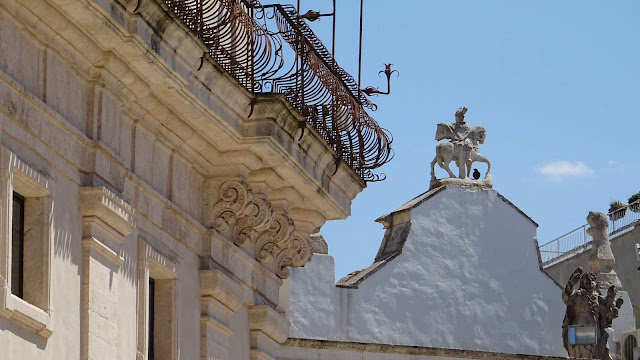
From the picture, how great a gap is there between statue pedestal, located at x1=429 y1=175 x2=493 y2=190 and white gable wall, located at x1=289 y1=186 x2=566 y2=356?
10cm

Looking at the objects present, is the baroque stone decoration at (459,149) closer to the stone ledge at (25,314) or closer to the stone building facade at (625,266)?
the stone building facade at (625,266)

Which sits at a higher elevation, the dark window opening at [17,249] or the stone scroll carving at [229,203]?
the stone scroll carving at [229,203]

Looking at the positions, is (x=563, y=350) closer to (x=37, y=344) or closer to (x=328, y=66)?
(x=328, y=66)

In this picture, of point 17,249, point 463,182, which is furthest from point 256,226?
point 463,182

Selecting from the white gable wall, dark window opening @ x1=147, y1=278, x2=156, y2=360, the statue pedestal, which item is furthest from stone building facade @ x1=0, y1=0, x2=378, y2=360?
the statue pedestal

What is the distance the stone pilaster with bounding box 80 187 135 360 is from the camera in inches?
582

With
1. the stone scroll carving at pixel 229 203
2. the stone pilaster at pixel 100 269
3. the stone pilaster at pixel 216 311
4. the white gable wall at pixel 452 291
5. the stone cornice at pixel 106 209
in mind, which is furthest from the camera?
the white gable wall at pixel 452 291

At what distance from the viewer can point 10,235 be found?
14016mm

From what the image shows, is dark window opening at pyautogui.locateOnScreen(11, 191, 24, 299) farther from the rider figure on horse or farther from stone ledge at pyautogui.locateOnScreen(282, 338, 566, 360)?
the rider figure on horse

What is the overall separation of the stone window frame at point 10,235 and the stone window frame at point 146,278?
1.46 metres

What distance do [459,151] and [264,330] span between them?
15.5 m

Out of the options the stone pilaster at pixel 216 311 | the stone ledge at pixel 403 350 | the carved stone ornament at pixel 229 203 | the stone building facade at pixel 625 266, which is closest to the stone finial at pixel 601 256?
the stone ledge at pixel 403 350

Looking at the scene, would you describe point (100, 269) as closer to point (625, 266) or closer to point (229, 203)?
point (229, 203)

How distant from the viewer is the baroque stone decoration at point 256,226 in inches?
676
